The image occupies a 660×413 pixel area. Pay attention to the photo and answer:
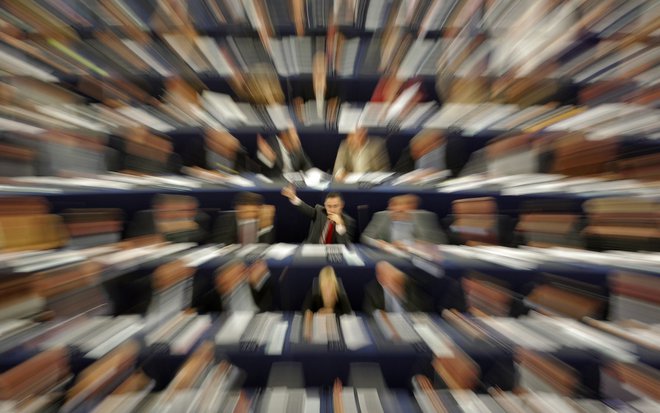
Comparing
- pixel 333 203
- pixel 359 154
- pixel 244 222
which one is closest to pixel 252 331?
pixel 244 222

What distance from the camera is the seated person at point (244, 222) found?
1.32 metres

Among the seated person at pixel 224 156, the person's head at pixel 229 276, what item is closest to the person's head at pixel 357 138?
the seated person at pixel 224 156

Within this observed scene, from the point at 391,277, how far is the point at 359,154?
0.54m

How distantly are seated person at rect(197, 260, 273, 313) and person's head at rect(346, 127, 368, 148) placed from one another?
2.04 feet

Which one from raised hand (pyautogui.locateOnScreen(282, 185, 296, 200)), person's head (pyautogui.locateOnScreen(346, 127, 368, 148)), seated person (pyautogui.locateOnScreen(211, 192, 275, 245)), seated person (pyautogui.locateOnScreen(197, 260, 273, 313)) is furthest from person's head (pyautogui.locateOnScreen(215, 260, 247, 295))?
person's head (pyautogui.locateOnScreen(346, 127, 368, 148))

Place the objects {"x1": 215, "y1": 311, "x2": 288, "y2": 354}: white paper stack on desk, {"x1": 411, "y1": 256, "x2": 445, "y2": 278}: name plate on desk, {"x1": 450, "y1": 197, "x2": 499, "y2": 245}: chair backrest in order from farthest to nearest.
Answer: {"x1": 450, "y1": 197, "x2": 499, "y2": 245}: chair backrest → {"x1": 411, "y1": 256, "x2": 445, "y2": 278}: name plate on desk → {"x1": 215, "y1": 311, "x2": 288, "y2": 354}: white paper stack on desk

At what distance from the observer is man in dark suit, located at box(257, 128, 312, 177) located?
138 cm

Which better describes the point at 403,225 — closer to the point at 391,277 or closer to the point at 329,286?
the point at 391,277

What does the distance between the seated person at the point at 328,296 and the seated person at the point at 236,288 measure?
19 cm

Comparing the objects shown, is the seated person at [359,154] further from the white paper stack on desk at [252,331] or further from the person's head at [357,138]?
the white paper stack on desk at [252,331]

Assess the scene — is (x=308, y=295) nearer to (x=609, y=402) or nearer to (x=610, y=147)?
(x=609, y=402)

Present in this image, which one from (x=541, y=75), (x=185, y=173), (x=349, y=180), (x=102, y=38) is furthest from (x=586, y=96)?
(x=102, y=38)

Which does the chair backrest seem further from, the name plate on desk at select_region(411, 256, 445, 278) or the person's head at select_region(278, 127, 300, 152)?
the person's head at select_region(278, 127, 300, 152)

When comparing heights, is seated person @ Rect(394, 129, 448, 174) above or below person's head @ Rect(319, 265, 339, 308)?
above
